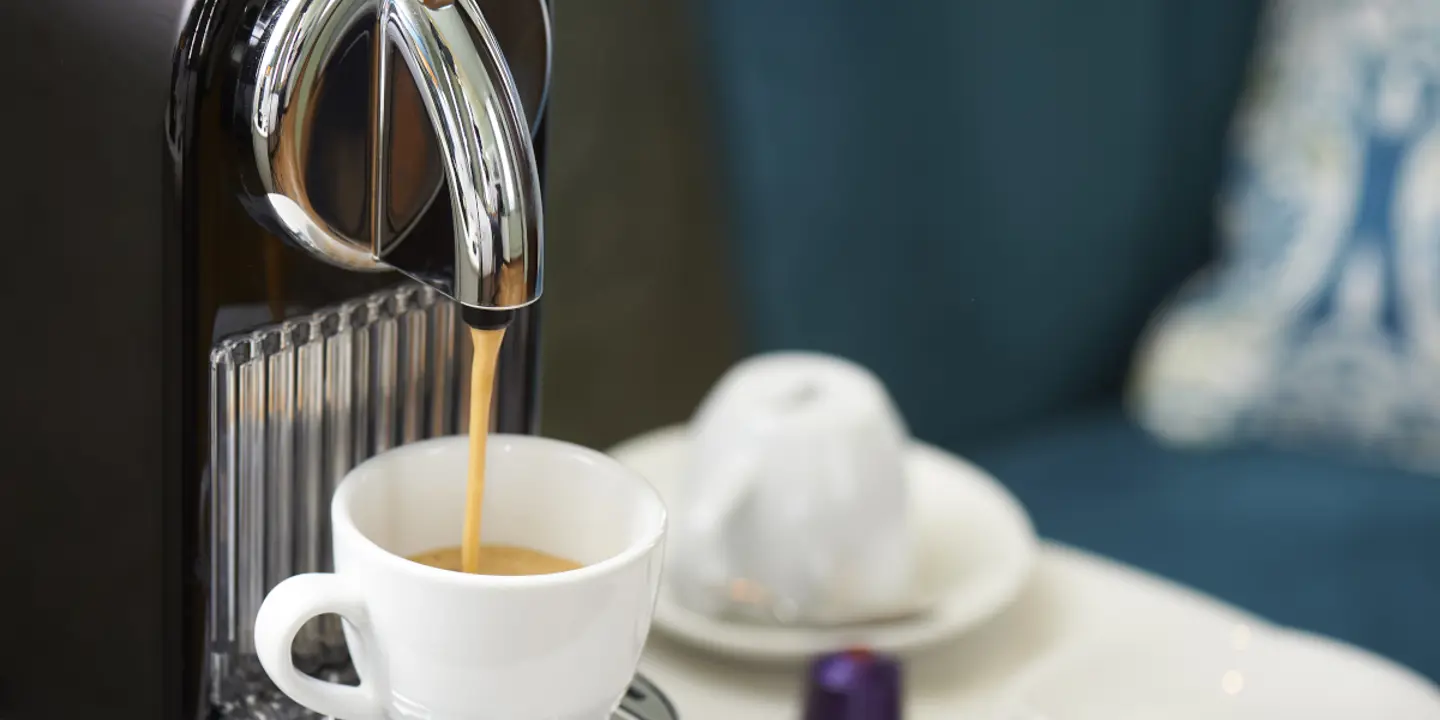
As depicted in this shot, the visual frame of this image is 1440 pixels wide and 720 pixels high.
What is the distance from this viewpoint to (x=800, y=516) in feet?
1.61

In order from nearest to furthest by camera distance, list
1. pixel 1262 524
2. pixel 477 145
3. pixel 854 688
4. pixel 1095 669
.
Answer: pixel 477 145
pixel 854 688
pixel 1095 669
pixel 1262 524

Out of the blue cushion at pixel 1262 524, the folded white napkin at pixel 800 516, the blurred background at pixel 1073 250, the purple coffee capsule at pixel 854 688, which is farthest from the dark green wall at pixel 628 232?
the purple coffee capsule at pixel 854 688

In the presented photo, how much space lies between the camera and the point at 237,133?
29 centimetres

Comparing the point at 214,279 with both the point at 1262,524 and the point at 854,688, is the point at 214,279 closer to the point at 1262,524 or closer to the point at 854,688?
the point at 854,688

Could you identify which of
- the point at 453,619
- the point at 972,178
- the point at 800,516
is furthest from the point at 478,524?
the point at 972,178

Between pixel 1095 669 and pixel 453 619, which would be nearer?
pixel 453 619

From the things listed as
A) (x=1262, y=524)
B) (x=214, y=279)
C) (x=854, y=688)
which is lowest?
(x=1262, y=524)

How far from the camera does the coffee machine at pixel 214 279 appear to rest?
288 millimetres

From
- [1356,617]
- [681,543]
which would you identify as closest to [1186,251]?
[1356,617]

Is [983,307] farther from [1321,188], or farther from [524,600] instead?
[524,600]

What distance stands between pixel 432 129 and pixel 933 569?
0.30 meters

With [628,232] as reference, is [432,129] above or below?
above

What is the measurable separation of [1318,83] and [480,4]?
77 cm

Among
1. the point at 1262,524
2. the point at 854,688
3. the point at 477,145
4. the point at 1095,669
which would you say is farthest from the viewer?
the point at 1262,524
